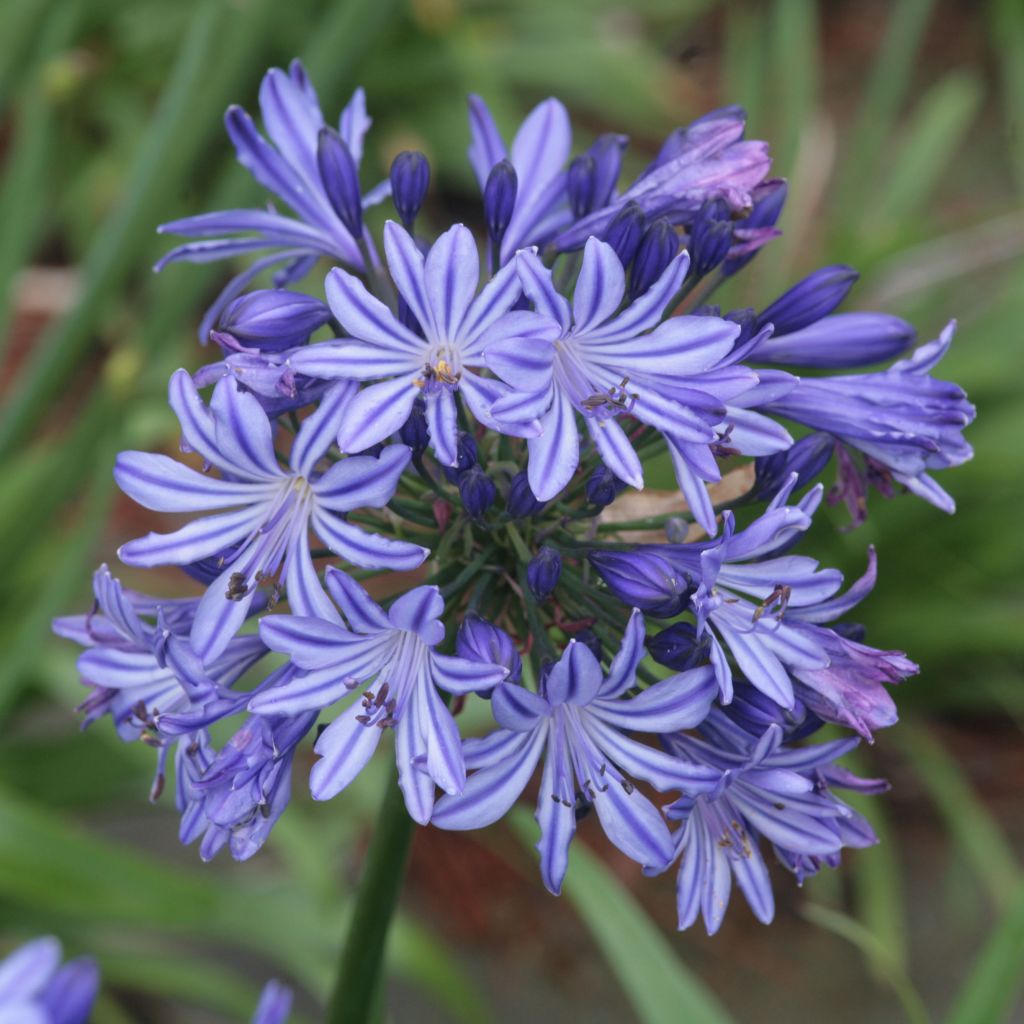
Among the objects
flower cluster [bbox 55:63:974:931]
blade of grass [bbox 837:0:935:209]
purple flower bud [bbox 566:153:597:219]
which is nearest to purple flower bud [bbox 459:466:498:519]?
flower cluster [bbox 55:63:974:931]

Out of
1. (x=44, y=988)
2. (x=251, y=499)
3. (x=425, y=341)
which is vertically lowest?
(x=44, y=988)

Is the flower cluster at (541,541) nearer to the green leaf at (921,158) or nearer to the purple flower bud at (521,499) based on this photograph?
the purple flower bud at (521,499)

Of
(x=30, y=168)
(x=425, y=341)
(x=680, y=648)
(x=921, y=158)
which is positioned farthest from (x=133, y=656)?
(x=921, y=158)

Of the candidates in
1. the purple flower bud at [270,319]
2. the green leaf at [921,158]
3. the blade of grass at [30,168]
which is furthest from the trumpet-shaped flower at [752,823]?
the green leaf at [921,158]

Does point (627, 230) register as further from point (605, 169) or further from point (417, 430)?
point (417, 430)

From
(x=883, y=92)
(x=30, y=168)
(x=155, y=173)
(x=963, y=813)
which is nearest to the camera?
(x=155, y=173)

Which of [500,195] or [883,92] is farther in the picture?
[883,92]

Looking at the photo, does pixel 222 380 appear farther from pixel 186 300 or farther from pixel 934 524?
pixel 934 524
